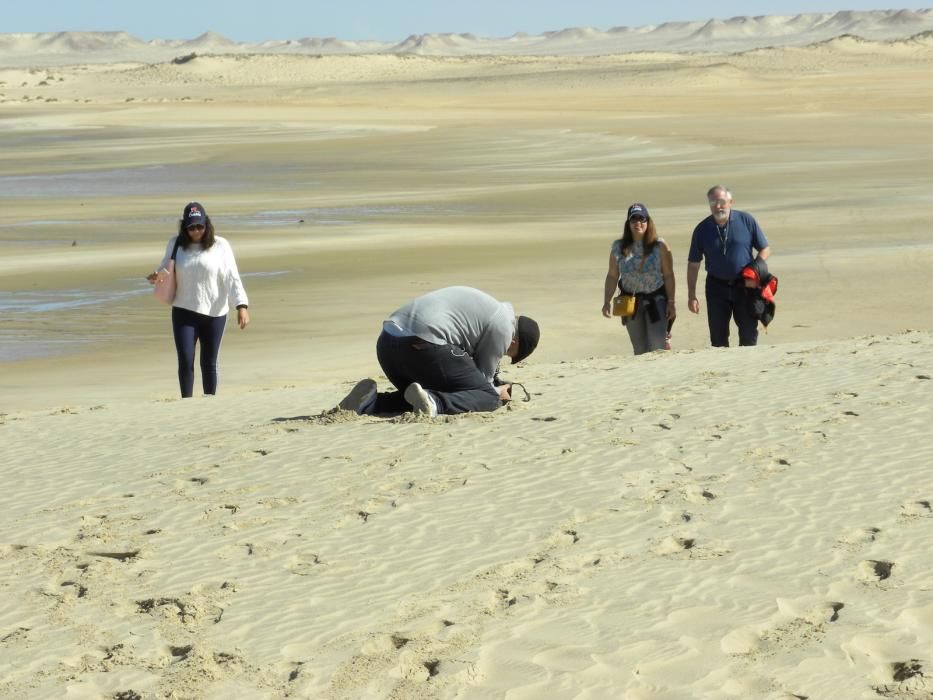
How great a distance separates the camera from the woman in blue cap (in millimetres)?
9719

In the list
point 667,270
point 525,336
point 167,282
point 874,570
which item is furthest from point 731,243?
point 874,570

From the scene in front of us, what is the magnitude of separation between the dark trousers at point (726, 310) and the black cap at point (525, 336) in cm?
275

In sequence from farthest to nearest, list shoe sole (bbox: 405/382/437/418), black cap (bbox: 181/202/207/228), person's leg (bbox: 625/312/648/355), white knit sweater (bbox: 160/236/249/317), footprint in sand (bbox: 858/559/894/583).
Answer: person's leg (bbox: 625/312/648/355)
white knit sweater (bbox: 160/236/249/317)
black cap (bbox: 181/202/207/228)
shoe sole (bbox: 405/382/437/418)
footprint in sand (bbox: 858/559/894/583)

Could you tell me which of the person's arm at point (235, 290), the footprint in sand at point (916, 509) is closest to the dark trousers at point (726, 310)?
the person's arm at point (235, 290)

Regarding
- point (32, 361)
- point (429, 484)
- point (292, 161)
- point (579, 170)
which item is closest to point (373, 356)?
point (32, 361)

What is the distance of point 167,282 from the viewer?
899cm

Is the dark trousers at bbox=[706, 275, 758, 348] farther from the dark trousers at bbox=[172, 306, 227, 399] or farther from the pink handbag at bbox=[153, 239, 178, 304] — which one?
the pink handbag at bbox=[153, 239, 178, 304]

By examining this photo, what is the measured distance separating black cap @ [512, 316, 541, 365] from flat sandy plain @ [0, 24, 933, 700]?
475mm

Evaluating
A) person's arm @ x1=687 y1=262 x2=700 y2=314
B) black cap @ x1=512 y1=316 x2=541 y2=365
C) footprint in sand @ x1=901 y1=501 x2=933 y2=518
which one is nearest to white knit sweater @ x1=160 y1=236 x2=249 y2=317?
black cap @ x1=512 y1=316 x2=541 y2=365

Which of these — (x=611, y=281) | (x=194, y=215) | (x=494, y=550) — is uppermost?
(x=194, y=215)

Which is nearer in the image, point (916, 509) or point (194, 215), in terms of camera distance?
point (916, 509)

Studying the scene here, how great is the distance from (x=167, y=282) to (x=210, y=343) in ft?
1.86

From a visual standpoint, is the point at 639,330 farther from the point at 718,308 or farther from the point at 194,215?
the point at 194,215

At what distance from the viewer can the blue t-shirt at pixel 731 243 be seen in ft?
32.1
